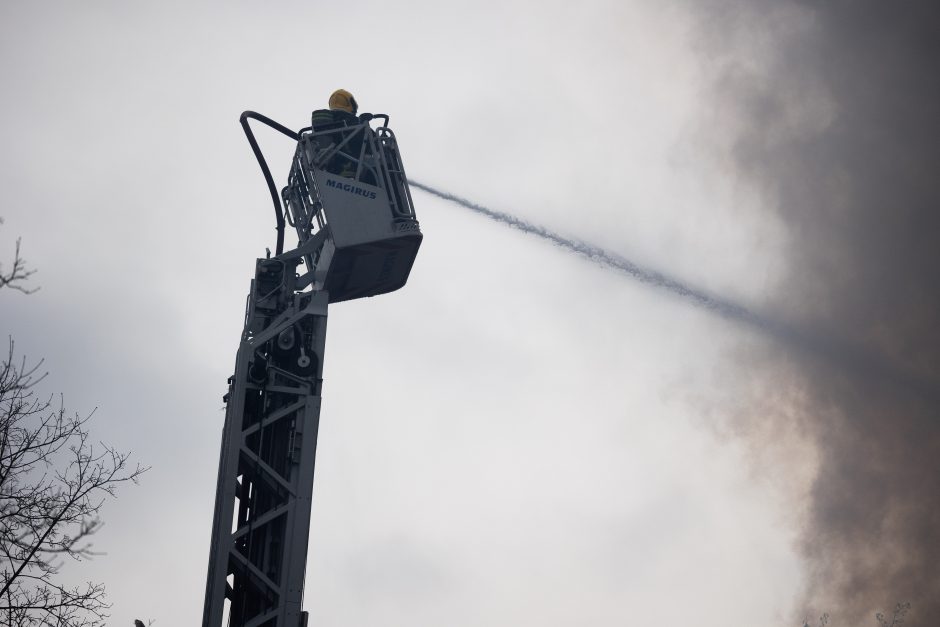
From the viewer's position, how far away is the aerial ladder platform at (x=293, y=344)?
1298cm

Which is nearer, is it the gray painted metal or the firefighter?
the gray painted metal

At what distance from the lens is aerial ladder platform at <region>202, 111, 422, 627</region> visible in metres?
13.0

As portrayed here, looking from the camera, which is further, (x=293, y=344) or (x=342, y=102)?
(x=342, y=102)

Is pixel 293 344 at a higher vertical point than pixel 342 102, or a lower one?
lower

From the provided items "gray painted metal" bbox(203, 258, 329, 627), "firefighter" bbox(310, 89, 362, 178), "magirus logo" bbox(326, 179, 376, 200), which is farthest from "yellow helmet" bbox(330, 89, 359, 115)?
"gray painted metal" bbox(203, 258, 329, 627)

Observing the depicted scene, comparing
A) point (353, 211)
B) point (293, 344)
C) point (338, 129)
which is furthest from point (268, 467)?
point (338, 129)

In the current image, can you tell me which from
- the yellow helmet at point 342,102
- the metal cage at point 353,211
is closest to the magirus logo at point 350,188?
the metal cage at point 353,211

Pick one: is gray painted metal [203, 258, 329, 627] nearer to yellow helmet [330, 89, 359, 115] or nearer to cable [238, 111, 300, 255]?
cable [238, 111, 300, 255]

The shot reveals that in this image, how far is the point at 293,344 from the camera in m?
14.0

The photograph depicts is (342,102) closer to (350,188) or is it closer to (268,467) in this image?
(350,188)

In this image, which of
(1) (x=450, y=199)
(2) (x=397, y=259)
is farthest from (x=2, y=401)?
(1) (x=450, y=199)

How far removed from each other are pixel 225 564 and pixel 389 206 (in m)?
4.68

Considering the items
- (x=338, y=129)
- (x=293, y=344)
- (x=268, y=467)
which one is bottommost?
(x=268, y=467)

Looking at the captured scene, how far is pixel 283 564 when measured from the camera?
12.9 m
